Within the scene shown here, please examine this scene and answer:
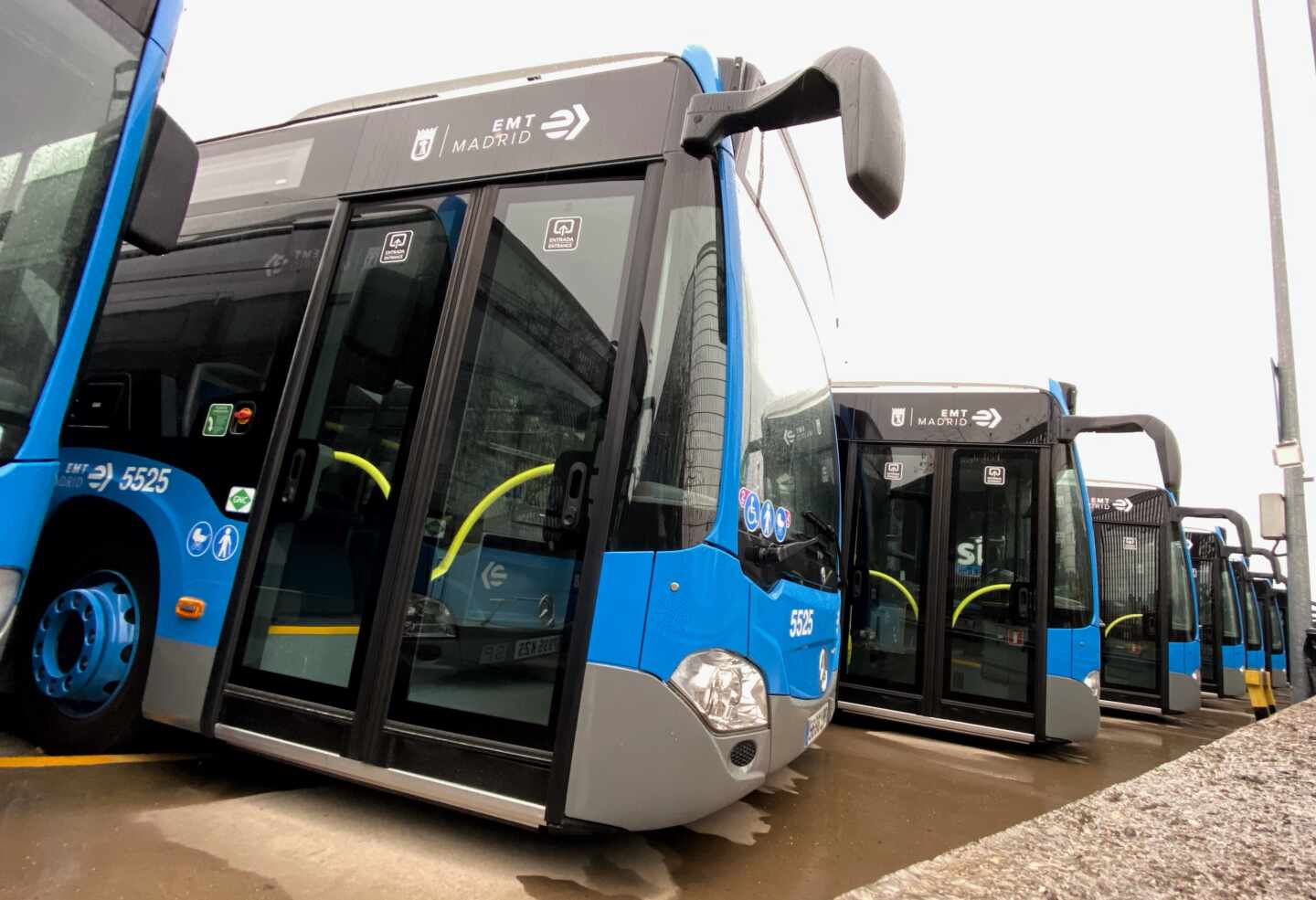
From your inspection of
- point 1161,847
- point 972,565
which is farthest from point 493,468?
point 972,565

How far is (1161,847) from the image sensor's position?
2.43 meters

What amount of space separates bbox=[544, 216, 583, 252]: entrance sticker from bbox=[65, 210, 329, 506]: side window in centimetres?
121

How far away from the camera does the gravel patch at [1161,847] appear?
207cm

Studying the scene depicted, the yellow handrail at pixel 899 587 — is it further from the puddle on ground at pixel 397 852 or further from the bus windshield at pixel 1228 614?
the bus windshield at pixel 1228 614

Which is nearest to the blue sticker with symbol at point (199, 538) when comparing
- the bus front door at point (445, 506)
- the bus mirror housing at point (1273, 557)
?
the bus front door at point (445, 506)

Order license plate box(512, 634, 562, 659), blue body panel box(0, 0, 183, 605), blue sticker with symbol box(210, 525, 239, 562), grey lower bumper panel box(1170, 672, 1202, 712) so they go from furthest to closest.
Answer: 1. grey lower bumper panel box(1170, 672, 1202, 712)
2. blue sticker with symbol box(210, 525, 239, 562)
3. license plate box(512, 634, 562, 659)
4. blue body panel box(0, 0, 183, 605)

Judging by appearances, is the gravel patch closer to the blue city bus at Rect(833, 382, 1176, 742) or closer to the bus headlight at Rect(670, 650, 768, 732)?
the bus headlight at Rect(670, 650, 768, 732)

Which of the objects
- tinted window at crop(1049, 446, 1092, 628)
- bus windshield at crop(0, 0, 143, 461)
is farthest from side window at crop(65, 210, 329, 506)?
tinted window at crop(1049, 446, 1092, 628)

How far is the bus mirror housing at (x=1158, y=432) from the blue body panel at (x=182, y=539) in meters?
6.10

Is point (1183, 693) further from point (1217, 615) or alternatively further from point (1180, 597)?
point (1217, 615)

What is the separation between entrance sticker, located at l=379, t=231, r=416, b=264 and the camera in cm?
324

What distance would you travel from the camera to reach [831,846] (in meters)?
3.31

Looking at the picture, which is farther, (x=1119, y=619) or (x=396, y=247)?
(x=1119, y=619)

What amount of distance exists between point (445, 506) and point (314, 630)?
779 millimetres
